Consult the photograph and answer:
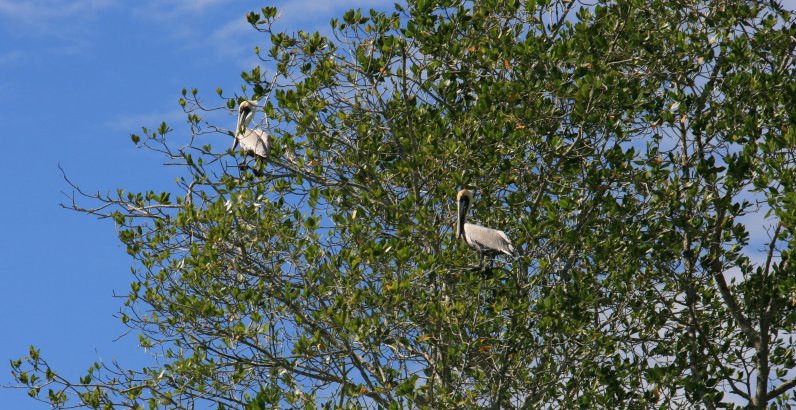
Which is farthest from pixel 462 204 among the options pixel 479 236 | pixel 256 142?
pixel 256 142

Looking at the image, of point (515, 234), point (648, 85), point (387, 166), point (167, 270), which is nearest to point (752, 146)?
point (648, 85)

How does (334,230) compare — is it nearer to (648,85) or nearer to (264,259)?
(264,259)

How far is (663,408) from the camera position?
487 inches

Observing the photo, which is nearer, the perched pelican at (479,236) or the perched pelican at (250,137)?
the perched pelican at (479,236)

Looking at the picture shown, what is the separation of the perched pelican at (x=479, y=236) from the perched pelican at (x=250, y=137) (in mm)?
2733

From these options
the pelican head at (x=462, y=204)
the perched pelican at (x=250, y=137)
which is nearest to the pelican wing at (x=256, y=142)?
the perched pelican at (x=250, y=137)

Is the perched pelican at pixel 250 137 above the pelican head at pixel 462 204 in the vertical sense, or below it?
above

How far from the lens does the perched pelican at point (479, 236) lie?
1212 cm

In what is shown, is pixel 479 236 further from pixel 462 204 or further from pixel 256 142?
pixel 256 142

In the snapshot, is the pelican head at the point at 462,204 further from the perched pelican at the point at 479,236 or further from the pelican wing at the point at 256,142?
the pelican wing at the point at 256,142

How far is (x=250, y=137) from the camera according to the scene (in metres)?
13.8

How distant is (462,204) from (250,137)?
315 cm

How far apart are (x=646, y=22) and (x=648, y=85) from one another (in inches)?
31.9

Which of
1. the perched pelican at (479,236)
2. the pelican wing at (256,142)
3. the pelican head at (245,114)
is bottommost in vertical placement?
the perched pelican at (479,236)
